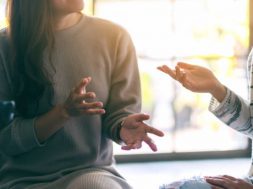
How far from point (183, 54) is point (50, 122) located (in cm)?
144

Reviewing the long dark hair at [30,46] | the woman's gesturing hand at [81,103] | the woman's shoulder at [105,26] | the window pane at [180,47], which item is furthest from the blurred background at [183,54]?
the woman's gesturing hand at [81,103]

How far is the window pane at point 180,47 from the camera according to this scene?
260cm

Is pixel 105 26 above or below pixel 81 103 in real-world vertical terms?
above

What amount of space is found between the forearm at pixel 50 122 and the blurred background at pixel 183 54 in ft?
4.15

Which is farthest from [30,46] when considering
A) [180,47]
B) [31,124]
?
[180,47]

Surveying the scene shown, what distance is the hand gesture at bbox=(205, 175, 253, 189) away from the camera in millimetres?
1262

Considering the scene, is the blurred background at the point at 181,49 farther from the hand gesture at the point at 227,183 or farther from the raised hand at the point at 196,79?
the hand gesture at the point at 227,183

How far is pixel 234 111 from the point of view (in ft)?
4.69

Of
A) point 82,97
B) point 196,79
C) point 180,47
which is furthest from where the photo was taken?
point 180,47

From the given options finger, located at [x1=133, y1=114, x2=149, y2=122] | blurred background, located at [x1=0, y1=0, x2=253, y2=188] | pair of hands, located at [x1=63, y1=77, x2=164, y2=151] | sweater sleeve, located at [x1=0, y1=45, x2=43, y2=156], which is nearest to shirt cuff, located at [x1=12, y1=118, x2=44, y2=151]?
sweater sleeve, located at [x1=0, y1=45, x2=43, y2=156]

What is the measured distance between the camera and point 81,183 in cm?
127

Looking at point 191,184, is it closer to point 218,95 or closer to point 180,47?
point 218,95

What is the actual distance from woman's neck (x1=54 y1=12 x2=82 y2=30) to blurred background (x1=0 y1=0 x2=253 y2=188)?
1.07 m

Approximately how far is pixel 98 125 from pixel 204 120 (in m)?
1.39
